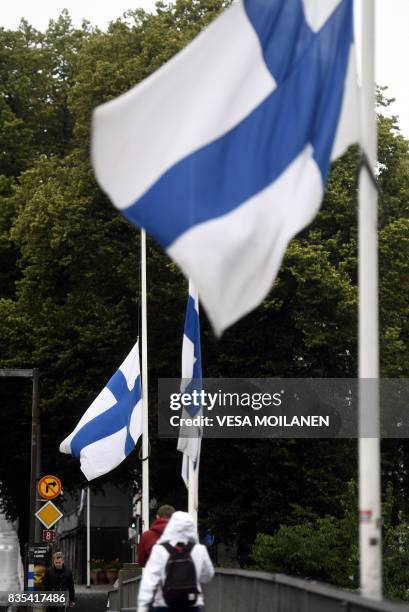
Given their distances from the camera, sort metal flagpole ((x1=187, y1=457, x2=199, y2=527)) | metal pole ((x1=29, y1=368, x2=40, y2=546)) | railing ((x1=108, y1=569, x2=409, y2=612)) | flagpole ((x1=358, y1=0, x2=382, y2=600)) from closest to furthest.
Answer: flagpole ((x1=358, y1=0, x2=382, y2=600)) < railing ((x1=108, y1=569, x2=409, y2=612)) < metal flagpole ((x1=187, y1=457, x2=199, y2=527)) < metal pole ((x1=29, y1=368, x2=40, y2=546))

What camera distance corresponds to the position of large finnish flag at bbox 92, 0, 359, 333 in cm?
850

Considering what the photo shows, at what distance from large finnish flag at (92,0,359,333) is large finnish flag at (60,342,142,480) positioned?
586 inches

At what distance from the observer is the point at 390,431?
40.3 m

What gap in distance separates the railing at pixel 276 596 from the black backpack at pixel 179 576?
93cm

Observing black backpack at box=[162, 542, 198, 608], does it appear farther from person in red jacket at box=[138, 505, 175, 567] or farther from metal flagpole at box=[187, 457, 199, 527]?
metal flagpole at box=[187, 457, 199, 527]

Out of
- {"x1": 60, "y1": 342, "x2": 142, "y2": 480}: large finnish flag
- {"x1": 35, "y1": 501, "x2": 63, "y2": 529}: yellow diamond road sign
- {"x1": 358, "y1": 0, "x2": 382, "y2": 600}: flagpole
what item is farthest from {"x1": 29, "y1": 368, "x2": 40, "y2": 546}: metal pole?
{"x1": 358, "y1": 0, "x2": 382, "y2": 600}: flagpole

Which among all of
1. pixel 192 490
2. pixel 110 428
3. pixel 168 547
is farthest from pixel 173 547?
pixel 110 428

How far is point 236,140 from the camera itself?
29.2 ft

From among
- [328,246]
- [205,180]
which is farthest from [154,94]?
[328,246]

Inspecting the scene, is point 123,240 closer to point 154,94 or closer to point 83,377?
point 83,377

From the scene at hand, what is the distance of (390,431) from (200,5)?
43.2ft

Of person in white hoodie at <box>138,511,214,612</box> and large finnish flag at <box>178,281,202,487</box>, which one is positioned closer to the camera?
person in white hoodie at <box>138,511,214,612</box>

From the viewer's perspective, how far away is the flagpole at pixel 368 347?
8.48 meters

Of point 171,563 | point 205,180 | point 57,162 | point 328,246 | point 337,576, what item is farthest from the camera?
point 57,162
